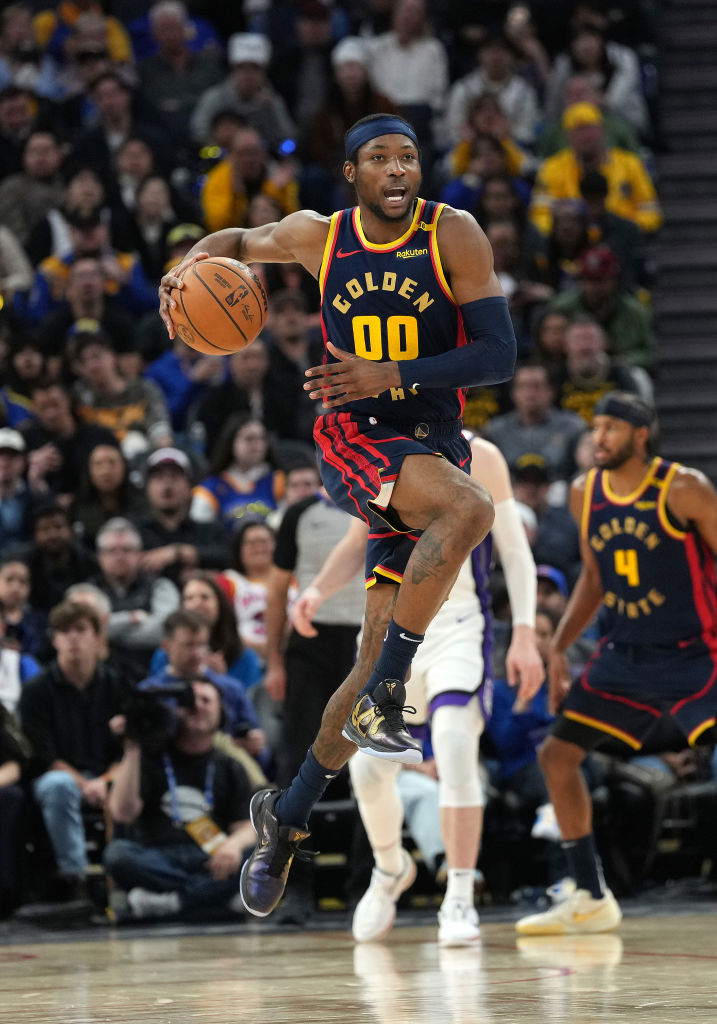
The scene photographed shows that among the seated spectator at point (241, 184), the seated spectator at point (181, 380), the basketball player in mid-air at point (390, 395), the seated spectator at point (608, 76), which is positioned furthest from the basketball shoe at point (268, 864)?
the seated spectator at point (608, 76)

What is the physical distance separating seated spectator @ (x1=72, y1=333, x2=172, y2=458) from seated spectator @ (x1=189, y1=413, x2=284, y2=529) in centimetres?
59

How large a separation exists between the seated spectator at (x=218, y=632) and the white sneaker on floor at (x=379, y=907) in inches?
82.2

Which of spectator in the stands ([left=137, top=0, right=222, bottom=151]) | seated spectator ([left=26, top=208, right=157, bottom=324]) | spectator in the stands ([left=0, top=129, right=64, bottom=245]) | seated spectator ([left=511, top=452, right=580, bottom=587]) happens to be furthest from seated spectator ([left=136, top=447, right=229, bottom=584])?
spectator in the stands ([left=137, top=0, right=222, bottom=151])

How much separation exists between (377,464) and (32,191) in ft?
26.7

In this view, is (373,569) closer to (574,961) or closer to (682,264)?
(574,961)

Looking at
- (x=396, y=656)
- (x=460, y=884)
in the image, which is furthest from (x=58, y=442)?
(x=396, y=656)

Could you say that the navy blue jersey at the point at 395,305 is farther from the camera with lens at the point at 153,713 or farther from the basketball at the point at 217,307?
the camera with lens at the point at 153,713

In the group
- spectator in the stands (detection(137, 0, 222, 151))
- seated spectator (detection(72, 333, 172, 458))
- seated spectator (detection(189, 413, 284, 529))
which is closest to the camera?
seated spectator (detection(189, 413, 284, 529))

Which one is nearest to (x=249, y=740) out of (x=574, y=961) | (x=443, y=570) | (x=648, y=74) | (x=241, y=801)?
(x=241, y=801)

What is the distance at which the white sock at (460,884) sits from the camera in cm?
603

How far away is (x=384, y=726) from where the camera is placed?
4500mm

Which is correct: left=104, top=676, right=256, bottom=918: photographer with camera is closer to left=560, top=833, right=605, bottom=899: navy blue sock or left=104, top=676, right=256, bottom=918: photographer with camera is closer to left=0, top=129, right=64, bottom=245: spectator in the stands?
left=560, top=833, right=605, bottom=899: navy blue sock

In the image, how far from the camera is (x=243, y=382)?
10.5 m

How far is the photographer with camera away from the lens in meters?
7.34
